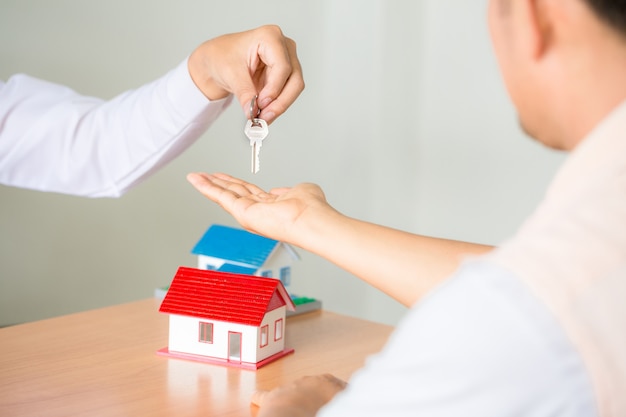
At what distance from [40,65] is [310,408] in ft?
5.33

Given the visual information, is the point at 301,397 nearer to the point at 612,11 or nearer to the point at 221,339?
the point at 221,339

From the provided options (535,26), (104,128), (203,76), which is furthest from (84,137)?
(535,26)

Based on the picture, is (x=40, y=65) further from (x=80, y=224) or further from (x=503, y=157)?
(x=503, y=157)

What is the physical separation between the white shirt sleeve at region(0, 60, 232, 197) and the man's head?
90 centimetres

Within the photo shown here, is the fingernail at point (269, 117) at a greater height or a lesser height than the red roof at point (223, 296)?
greater

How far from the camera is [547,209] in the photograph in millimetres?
491

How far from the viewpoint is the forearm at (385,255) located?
831 mm

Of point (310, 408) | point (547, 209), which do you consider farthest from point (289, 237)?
point (547, 209)

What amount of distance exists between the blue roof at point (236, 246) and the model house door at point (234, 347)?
18cm

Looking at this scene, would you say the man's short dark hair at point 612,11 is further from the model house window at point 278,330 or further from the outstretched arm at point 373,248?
the model house window at point 278,330

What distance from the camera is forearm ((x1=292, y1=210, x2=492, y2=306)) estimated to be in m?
0.83

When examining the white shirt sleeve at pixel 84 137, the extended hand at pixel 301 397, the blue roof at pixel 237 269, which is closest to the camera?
the extended hand at pixel 301 397

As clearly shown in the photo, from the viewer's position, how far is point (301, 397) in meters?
0.83

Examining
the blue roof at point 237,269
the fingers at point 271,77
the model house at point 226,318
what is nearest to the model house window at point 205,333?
the model house at point 226,318
